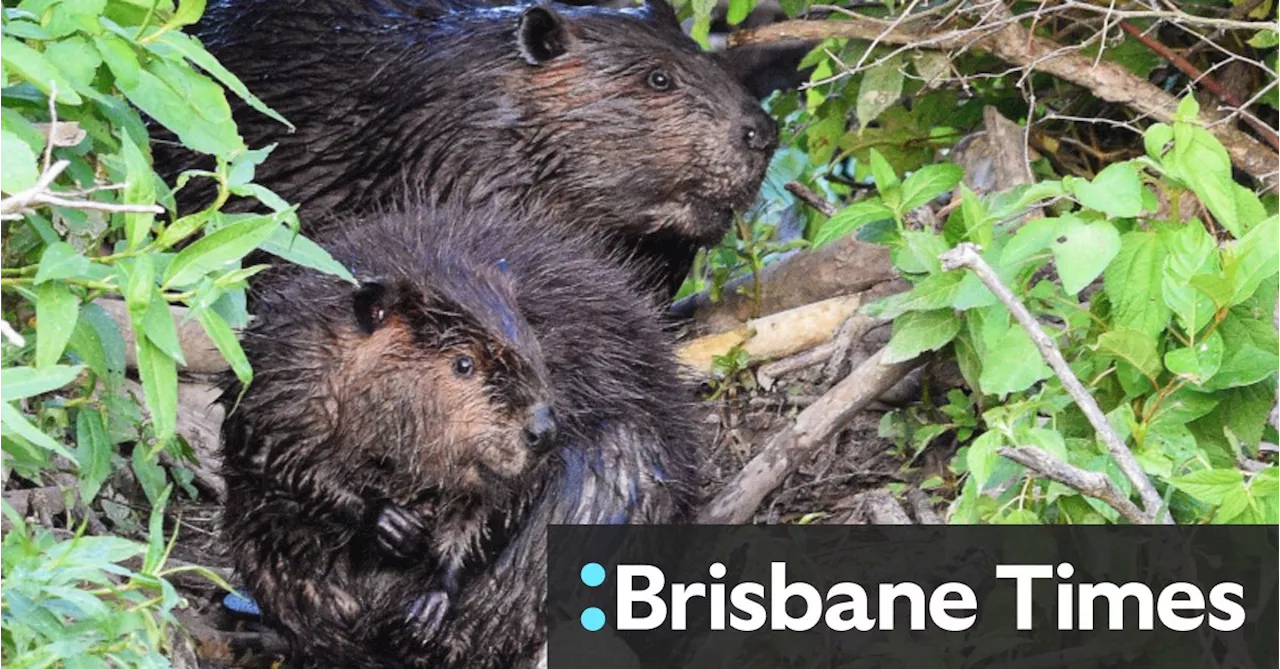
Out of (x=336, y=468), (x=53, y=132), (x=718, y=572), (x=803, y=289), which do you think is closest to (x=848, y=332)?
(x=803, y=289)

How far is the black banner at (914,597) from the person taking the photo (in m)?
3.43

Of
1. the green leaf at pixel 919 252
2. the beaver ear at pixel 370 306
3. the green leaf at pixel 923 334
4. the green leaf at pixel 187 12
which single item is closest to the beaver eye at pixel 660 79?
the green leaf at pixel 919 252

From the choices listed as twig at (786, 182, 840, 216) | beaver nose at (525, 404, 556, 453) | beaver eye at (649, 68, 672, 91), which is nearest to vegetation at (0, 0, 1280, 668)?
beaver eye at (649, 68, 672, 91)

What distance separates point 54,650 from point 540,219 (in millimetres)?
1949

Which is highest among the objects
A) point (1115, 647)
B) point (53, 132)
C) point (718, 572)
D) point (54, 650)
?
point (53, 132)

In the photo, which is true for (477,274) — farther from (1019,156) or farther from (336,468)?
(1019,156)

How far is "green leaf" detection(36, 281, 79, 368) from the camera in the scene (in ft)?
9.81

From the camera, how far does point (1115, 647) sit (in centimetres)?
344

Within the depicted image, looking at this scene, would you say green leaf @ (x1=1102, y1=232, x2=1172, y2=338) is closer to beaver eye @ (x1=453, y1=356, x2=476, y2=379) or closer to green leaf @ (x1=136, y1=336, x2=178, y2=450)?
beaver eye @ (x1=453, y1=356, x2=476, y2=379)

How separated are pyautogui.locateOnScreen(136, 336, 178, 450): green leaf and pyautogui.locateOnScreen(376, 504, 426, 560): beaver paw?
858mm

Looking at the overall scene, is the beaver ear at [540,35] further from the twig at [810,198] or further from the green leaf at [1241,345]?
the green leaf at [1241,345]

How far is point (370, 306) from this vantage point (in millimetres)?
3828

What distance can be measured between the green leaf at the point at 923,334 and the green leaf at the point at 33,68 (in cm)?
173

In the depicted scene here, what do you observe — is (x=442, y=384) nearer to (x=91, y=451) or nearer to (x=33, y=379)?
(x=91, y=451)
